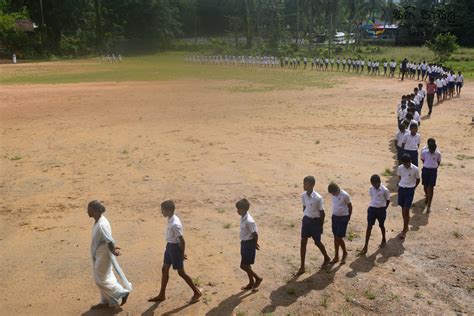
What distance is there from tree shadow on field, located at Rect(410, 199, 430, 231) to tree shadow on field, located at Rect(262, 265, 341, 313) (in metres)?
2.58

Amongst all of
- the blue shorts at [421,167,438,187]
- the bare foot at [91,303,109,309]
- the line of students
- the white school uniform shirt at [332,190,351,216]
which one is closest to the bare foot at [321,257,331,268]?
the line of students

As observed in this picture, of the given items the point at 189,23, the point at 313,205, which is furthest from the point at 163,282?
the point at 189,23

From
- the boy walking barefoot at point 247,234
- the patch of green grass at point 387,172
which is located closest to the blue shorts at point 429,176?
the patch of green grass at point 387,172

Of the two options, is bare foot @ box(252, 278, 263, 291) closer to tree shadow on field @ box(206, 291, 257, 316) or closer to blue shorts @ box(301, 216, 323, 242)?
tree shadow on field @ box(206, 291, 257, 316)

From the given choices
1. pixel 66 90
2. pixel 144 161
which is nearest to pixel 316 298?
pixel 144 161

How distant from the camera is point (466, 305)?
6660 mm

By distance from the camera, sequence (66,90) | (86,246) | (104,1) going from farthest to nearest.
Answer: (104,1), (66,90), (86,246)

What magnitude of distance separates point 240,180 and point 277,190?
1.15 meters

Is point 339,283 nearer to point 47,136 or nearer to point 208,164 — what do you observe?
point 208,164

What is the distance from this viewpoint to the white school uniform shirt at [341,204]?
25.3 ft

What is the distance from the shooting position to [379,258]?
26.5ft

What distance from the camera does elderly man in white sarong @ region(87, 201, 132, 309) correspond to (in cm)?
640

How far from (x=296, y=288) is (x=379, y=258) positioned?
1.76 m

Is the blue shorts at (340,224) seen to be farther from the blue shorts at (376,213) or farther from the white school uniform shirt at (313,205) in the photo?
the blue shorts at (376,213)
